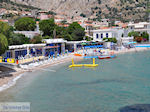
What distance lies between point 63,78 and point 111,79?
19.6 feet

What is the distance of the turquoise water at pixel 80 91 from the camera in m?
18.0

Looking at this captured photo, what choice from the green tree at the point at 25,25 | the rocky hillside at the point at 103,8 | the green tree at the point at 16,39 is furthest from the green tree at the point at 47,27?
the rocky hillside at the point at 103,8

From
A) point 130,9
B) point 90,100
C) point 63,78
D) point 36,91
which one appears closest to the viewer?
point 90,100

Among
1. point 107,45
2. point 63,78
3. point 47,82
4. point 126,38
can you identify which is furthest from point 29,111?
point 126,38

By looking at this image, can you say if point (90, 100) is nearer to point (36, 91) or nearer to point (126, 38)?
point (36, 91)

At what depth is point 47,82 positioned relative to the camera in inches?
1017

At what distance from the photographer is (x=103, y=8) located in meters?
144

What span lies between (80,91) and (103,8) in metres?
129

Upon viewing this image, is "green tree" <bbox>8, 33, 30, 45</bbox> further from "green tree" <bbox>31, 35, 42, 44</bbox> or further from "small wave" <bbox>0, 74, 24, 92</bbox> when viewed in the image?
"small wave" <bbox>0, 74, 24, 92</bbox>

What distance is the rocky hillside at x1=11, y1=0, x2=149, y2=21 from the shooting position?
13400cm

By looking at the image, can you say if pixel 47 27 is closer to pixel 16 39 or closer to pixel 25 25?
pixel 25 25

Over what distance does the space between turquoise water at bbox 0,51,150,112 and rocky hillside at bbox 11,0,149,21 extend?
106718mm

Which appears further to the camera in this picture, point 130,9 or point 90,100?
point 130,9

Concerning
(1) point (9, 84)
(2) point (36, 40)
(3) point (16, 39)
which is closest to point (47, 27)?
(2) point (36, 40)
